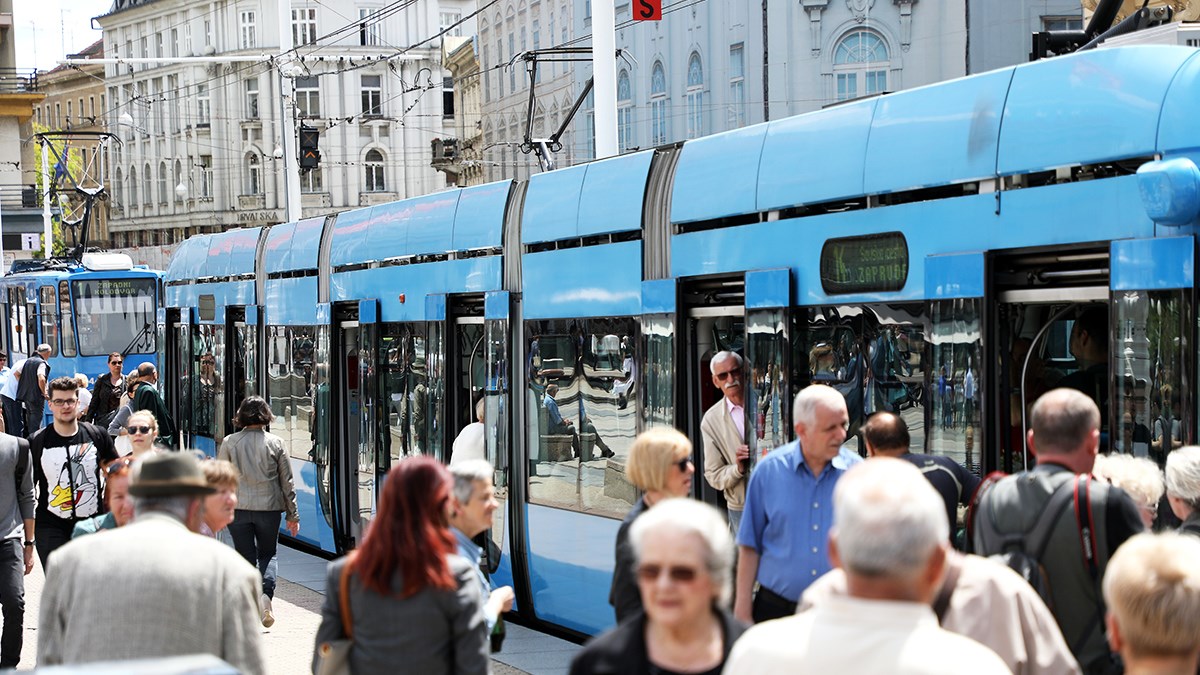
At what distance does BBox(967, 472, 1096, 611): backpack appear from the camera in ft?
17.7

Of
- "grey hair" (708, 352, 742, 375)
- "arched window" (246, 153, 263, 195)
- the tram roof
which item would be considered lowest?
"grey hair" (708, 352, 742, 375)

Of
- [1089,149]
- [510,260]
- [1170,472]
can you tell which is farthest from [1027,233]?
[510,260]

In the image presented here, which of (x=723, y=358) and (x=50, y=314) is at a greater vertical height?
(x=50, y=314)

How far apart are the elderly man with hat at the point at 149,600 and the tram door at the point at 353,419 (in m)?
9.52

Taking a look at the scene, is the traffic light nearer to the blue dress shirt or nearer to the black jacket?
the blue dress shirt

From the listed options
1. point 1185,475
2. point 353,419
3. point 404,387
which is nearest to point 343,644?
point 1185,475

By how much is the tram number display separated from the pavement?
3266mm

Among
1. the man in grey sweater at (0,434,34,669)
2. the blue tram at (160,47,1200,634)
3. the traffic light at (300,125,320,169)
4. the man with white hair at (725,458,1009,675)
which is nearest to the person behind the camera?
the man with white hair at (725,458,1009,675)

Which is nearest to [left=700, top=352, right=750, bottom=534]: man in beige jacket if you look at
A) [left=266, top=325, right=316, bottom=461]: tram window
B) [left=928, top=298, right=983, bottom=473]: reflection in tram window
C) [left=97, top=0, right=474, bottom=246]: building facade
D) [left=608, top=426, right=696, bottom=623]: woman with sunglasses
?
[left=928, top=298, right=983, bottom=473]: reflection in tram window

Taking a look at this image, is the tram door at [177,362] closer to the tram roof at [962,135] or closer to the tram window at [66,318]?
the tram window at [66,318]

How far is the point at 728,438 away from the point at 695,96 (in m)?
37.5

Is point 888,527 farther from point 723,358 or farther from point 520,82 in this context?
point 520,82

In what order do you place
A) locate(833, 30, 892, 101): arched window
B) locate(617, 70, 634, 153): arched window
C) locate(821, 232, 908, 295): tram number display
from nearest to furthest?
locate(821, 232, 908, 295): tram number display, locate(833, 30, 892, 101): arched window, locate(617, 70, 634, 153): arched window

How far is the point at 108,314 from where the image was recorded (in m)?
33.2
